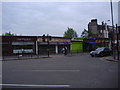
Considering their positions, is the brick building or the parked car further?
the brick building

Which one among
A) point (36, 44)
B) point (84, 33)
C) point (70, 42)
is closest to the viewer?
point (36, 44)

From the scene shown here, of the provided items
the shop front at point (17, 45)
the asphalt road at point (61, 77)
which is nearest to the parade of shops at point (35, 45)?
the shop front at point (17, 45)

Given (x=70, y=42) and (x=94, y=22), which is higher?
(x=94, y=22)

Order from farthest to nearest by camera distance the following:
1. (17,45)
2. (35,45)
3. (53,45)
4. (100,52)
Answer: (53,45), (35,45), (17,45), (100,52)

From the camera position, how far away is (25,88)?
20.2ft

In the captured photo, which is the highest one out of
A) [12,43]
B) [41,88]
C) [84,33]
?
[84,33]

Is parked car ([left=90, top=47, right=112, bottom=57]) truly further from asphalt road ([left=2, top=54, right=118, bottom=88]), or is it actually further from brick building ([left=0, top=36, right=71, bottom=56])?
asphalt road ([left=2, top=54, right=118, bottom=88])

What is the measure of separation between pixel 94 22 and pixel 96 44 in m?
15.3

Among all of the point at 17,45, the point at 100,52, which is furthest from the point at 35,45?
the point at 100,52

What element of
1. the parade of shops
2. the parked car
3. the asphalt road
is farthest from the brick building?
the asphalt road

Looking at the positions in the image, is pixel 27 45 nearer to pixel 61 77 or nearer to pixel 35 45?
pixel 35 45

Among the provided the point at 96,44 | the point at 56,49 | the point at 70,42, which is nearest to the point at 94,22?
the point at 96,44

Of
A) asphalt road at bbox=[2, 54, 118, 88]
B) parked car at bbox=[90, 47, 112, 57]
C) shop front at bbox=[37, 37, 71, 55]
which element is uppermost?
shop front at bbox=[37, 37, 71, 55]

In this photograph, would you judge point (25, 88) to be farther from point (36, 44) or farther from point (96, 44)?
point (96, 44)
